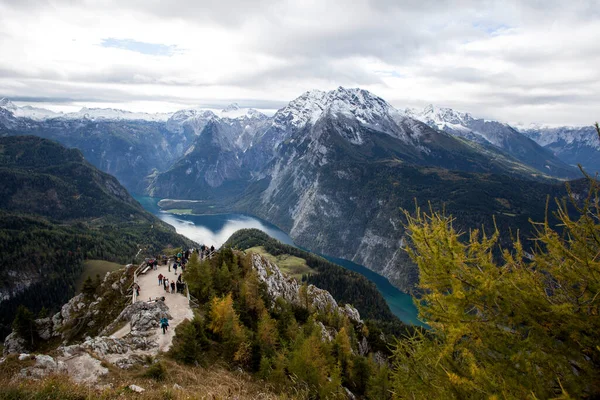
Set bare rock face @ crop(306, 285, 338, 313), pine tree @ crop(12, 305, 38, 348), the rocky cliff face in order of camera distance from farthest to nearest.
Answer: bare rock face @ crop(306, 285, 338, 313), pine tree @ crop(12, 305, 38, 348), the rocky cliff face

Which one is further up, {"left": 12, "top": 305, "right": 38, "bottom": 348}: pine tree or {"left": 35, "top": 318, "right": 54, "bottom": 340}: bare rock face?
{"left": 12, "top": 305, "right": 38, "bottom": 348}: pine tree

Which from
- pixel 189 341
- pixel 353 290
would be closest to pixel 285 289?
pixel 189 341

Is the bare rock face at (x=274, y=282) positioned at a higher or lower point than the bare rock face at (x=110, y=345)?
lower

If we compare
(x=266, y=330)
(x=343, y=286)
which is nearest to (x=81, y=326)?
(x=266, y=330)

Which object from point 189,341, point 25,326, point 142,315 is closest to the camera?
point 189,341

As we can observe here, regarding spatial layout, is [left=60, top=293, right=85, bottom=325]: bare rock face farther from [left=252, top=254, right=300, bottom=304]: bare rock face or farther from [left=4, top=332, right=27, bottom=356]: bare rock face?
[left=252, top=254, right=300, bottom=304]: bare rock face

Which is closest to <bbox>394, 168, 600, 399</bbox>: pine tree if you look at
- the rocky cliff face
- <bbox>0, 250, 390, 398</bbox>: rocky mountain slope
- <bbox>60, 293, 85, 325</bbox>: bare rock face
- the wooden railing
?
<bbox>0, 250, 390, 398</bbox>: rocky mountain slope

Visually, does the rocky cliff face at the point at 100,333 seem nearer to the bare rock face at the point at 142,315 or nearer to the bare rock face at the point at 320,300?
the bare rock face at the point at 142,315

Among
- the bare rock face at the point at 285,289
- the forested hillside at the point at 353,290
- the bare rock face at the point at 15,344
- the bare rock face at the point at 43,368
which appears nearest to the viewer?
the bare rock face at the point at 43,368

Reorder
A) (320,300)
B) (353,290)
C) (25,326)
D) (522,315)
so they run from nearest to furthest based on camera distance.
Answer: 1. (522,315)
2. (25,326)
3. (320,300)
4. (353,290)

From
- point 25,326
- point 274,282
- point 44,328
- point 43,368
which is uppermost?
point 43,368

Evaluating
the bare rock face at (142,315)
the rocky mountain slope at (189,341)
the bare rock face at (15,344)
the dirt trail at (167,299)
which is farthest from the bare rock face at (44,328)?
the bare rock face at (142,315)

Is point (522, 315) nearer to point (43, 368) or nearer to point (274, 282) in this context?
point (43, 368)
